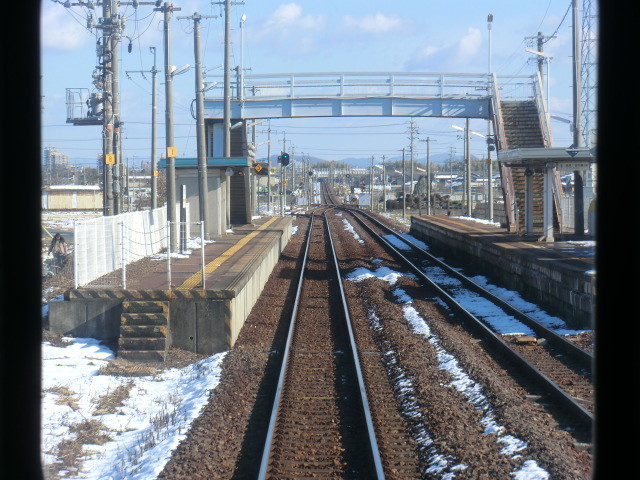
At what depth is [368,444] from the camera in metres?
6.75

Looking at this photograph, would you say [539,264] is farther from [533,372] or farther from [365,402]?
[365,402]

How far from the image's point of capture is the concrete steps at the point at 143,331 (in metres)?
10.8

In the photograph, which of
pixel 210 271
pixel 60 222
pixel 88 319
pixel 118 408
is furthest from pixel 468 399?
pixel 60 222

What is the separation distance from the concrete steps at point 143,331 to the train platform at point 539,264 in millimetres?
6824

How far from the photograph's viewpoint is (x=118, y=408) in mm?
8492

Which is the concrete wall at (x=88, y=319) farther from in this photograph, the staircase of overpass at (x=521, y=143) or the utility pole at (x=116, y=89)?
the staircase of overpass at (x=521, y=143)

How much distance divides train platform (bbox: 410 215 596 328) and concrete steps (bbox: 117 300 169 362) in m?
6.82

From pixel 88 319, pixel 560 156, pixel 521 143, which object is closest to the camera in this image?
pixel 88 319

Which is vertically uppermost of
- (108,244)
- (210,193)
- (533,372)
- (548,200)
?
(210,193)

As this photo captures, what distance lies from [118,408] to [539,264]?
10.0 m

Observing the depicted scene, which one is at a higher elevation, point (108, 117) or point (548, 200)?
point (108, 117)

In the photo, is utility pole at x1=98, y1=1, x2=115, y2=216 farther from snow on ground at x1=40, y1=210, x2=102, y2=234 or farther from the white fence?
snow on ground at x1=40, y1=210, x2=102, y2=234

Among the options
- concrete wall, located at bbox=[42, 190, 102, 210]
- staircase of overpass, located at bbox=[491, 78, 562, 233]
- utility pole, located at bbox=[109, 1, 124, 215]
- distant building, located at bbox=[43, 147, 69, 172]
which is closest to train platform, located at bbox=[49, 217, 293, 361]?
utility pole, located at bbox=[109, 1, 124, 215]

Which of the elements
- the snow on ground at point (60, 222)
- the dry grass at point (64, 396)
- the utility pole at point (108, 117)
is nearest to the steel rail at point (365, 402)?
the dry grass at point (64, 396)
